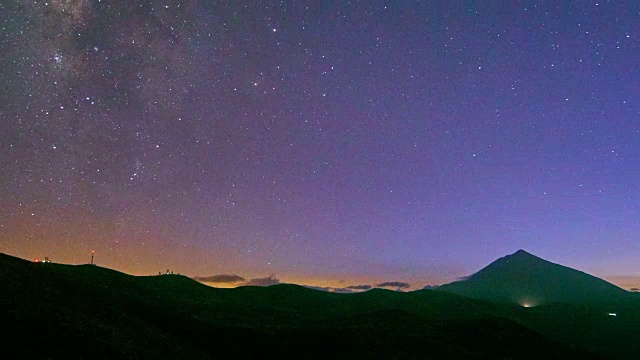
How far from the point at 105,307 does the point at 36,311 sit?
38.9 feet

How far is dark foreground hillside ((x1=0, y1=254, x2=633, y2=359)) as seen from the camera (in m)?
33.0

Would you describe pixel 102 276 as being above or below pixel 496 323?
above

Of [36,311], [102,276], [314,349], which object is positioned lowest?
[314,349]

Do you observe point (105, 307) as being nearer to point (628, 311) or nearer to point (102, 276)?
point (102, 276)

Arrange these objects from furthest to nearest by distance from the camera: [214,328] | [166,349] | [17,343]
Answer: [214,328] < [166,349] < [17,343]

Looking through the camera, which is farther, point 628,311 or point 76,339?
point 628,311

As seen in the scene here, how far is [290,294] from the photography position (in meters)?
104

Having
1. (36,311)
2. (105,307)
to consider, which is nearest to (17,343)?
(36,311)

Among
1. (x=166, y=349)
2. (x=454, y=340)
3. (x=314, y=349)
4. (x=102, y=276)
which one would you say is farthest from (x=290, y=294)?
(x=166, y=349)

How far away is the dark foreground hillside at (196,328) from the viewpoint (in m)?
33.0

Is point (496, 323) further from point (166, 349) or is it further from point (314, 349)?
point (166, 349)

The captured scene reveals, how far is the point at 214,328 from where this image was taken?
51188mm

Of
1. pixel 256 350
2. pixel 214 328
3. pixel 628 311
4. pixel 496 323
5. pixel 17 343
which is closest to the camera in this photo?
pixel 17 343

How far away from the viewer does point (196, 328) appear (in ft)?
164
